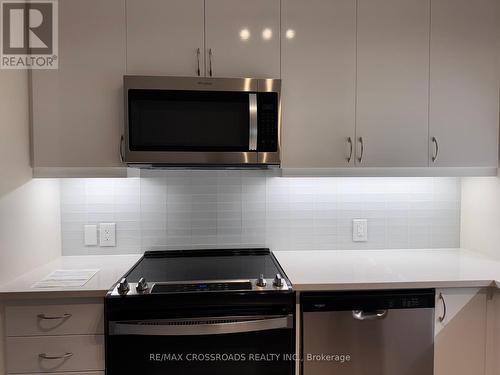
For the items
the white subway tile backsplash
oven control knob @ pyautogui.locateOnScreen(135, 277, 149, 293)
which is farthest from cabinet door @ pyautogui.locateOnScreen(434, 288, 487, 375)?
oven control knob @ pyautogui.locateOnScreen(135, 277, 149, 293)

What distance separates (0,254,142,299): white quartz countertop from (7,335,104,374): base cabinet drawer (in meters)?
0.18

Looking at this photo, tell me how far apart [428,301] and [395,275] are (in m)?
0.16

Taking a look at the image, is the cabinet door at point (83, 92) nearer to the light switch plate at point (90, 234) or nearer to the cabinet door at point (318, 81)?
the light switch plate at point (90, 234)

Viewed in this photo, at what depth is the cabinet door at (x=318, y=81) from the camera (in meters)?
1.66

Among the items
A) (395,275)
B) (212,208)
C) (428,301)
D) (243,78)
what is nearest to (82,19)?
(243,78)

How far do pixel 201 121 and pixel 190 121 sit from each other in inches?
2.0

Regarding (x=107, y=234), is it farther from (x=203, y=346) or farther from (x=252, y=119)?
(x=252, y=119)

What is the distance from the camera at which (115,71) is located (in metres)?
1.60

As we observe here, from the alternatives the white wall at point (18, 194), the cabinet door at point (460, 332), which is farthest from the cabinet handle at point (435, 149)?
the white wall at point (18, 194)

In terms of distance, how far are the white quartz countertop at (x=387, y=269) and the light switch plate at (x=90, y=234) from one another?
103 centimetres

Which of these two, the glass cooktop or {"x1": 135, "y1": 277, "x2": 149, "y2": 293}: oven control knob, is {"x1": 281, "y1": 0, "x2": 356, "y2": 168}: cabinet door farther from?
{"x1": 135, "y1": 277, "x2": 149, "y2": 293}: oven control knob

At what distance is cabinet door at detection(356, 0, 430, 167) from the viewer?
5.53 ft

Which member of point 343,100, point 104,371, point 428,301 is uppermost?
point 343,100

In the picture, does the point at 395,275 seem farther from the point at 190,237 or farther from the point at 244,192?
the point at 190,237
